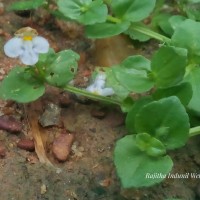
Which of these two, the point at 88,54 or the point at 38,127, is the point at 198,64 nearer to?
the point at 88,54

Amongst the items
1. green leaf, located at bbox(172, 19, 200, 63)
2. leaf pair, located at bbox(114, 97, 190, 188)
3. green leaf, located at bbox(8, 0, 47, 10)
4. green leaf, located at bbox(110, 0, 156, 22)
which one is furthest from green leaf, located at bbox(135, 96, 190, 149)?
green leaf, located at bbox(8, 0, 47, 10)

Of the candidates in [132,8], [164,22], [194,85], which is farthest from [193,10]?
[194,85]

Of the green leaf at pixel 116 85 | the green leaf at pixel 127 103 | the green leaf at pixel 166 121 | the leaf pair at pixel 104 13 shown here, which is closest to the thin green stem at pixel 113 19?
the leaf pair at pixel 104 13

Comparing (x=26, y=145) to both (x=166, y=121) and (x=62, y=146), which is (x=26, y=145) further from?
(x=166, y=121)

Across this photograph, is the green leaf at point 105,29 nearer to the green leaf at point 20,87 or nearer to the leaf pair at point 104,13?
the leaf pair at point 104,13

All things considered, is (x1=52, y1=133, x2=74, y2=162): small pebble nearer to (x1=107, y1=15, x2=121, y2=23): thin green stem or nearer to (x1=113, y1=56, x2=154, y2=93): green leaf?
(x1=113, y1=56, x2=154, y2=93): green leaf

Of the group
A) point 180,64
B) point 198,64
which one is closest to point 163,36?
point 198,64

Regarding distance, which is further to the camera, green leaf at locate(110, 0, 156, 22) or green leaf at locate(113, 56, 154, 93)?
green leaf at locate(110, 0, 156, 22)
